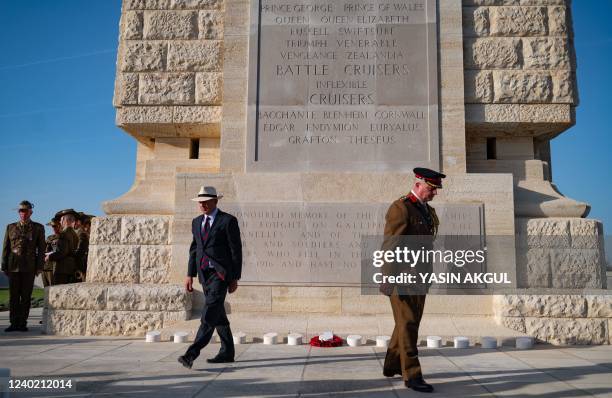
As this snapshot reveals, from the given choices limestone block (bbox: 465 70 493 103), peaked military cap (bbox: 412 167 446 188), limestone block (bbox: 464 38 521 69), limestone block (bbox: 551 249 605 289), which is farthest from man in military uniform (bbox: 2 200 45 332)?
limestone block (bbox: 551 249 605 289)

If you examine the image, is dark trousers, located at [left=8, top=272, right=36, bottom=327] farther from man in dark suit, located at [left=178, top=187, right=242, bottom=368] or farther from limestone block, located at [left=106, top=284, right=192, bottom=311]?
man in dark suit, located at [left=178, top=187, right=242, bottom=368]

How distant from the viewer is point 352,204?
7457mm

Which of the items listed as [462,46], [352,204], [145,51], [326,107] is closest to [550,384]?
[352,204]

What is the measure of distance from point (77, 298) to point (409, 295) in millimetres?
5082

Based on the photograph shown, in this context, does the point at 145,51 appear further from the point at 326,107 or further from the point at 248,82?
the point at 326,107

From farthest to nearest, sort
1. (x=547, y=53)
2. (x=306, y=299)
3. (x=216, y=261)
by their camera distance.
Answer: (x=547, y=53) → (x=306, y=299) → (x=216, y=261)

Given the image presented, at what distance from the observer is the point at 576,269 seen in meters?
7.37

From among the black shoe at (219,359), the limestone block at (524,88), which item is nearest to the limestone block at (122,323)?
the black shoe at (219,359)

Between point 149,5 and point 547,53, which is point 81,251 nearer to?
point 149,5

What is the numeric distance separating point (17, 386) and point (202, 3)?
677 cm

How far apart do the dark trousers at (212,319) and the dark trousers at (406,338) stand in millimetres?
1633

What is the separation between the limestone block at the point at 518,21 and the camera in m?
8.24

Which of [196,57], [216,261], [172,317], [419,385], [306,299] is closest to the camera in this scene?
[419,385]

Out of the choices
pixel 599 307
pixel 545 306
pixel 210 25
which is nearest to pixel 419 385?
pixel 545 306
